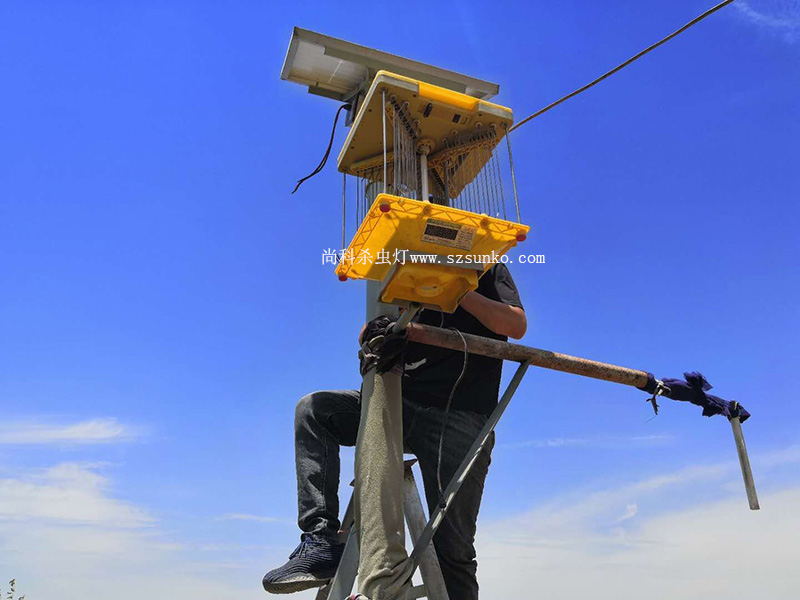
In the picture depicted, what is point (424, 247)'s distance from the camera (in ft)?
8.58

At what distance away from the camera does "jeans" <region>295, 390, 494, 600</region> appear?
10.4 ft

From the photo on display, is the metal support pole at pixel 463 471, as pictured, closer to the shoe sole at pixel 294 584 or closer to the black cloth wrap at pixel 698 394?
the shoe sole at pixel 294 584

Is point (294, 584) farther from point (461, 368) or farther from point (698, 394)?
point (698, 394)

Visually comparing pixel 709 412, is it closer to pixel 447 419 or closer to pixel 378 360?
pixel 447 419

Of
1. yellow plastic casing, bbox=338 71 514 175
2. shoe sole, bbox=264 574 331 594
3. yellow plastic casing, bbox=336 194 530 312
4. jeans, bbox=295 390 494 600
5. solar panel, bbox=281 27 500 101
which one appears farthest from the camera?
solar panel, bbox=281 27 500 101

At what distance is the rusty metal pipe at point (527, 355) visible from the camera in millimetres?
3008

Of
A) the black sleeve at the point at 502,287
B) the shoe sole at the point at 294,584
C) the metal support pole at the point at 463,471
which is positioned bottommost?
the shoe sole at the point at 294,584

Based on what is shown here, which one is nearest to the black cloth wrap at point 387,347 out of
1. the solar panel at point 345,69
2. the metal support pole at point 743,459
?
the metal support pole at point 743,459

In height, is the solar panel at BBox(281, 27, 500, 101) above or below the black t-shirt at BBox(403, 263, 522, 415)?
above

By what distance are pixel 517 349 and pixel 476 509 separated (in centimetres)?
85

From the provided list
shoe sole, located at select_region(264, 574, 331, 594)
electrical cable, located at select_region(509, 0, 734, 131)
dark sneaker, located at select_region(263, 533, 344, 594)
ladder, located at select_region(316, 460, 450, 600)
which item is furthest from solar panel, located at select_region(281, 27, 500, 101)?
shoe sole, located at select_region(264, 574, 331, 594)

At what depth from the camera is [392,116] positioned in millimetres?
3057

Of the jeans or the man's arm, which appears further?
the man's arm

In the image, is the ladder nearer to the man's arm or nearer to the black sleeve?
the man's arm
